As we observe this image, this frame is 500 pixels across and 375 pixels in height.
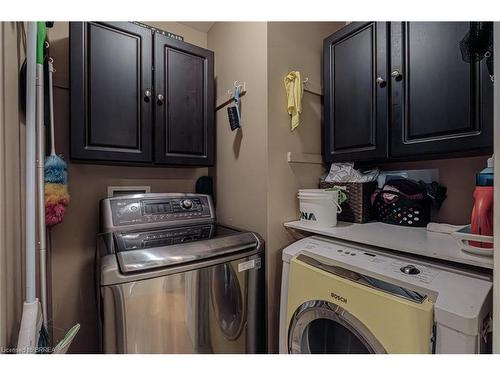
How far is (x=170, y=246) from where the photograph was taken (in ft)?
3.18

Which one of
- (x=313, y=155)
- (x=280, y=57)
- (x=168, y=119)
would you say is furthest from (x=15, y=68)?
(x=313, y=155)

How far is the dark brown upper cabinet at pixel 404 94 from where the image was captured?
0.89 m

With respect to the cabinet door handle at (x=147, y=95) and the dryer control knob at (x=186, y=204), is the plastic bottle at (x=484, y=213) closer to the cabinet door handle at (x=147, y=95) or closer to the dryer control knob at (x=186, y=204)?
the dryer control knob at (x=186, y=204)

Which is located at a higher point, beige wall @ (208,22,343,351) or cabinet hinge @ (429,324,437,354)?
beige wall @ (208,22,343,351)

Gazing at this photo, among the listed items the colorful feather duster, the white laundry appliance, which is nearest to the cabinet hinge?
the white laundry appliance

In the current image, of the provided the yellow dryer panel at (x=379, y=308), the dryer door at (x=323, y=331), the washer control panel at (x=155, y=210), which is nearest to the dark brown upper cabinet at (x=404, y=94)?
the yellow dryer panel at (x=379, y=308)

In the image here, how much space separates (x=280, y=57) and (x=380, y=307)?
126cm

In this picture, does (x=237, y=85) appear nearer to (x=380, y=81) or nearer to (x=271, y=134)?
(x=271, y=134)

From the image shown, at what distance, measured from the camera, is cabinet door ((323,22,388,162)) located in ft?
3.72

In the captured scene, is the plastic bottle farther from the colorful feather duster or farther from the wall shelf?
the colorful feather duster

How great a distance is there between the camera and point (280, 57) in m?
1.30

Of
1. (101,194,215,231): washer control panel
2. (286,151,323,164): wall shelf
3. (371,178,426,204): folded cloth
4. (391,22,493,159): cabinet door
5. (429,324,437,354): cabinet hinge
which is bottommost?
(429,324,437,354): cabinet hinge

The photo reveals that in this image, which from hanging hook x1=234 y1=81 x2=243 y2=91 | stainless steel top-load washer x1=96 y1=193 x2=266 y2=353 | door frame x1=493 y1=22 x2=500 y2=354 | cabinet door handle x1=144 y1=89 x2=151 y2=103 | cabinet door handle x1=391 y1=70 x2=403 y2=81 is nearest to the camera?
door frame x1=493 y1=22 x2=500 y2=354

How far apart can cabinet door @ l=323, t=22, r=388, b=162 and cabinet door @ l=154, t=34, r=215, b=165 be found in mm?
738
